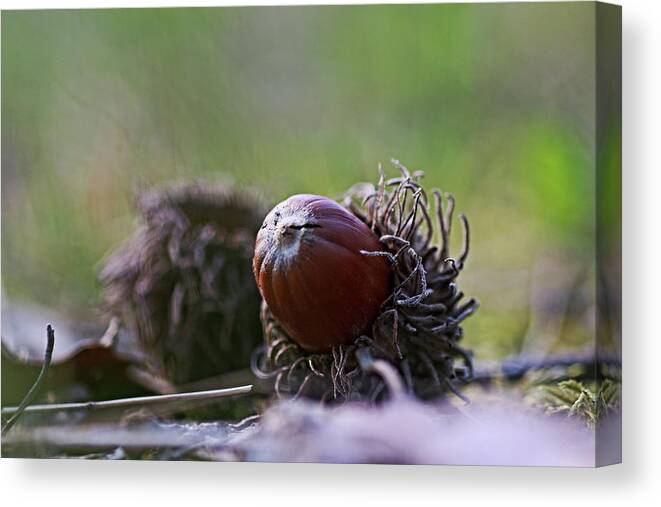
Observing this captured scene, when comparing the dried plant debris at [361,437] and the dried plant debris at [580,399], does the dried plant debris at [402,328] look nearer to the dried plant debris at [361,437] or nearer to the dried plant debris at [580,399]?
the dried plant debris at [361,437]

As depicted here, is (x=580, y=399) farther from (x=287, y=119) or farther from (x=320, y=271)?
(x=287, y=119)

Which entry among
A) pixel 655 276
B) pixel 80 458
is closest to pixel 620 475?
pixel 655 276

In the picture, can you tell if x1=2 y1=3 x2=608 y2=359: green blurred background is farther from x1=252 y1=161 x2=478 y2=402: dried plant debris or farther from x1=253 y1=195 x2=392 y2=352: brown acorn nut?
x1=253 y1=195 x2=392 y2=352: brown acorn nut

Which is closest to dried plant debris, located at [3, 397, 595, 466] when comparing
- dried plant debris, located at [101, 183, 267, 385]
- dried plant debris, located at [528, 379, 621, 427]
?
dried plant debris, located at [528, 379, 621, 427]

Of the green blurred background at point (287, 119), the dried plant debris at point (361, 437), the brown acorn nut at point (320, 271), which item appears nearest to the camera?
the brown acorn nut at point (320, 271)

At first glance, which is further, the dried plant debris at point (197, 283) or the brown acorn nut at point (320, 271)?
the dried plant debris at point (197, 283)

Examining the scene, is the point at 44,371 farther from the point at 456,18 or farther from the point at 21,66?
the point at 456,18

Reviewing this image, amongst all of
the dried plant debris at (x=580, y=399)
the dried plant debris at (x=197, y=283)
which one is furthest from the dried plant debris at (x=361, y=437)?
the dried plant debris at (x=197, y=283)
